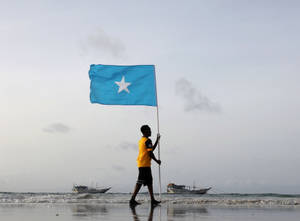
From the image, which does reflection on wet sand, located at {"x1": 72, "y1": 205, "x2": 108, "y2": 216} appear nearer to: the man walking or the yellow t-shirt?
the man walking

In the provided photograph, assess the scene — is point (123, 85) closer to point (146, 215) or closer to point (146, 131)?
point (146, 131)

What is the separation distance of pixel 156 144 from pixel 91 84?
333 centimetres

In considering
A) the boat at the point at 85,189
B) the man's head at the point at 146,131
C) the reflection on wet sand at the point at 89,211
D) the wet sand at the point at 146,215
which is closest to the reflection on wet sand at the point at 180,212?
the wet sand at the point at 146,215

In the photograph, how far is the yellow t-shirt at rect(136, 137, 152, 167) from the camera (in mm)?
10492

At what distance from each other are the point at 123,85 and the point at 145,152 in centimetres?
269

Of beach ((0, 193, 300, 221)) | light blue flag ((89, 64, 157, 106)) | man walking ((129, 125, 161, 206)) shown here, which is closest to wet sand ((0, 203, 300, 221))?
beach ((0, 193, 300, 221))

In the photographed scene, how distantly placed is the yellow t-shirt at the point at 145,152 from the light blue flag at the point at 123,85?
1732mm

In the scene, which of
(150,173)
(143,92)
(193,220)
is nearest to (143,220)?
(193,220)

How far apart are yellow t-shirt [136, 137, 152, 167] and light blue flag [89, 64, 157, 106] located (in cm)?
173

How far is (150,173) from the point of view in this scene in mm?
10609

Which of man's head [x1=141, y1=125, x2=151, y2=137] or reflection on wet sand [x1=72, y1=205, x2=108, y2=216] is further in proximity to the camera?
man's head [x1=141, y1=125, x2=151, y2=137]

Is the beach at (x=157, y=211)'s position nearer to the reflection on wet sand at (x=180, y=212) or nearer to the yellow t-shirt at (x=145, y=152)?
the reflection on wet sand at (x=180, y=212)

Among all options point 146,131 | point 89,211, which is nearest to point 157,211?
point 89,211

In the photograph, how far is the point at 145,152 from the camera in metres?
10.5
